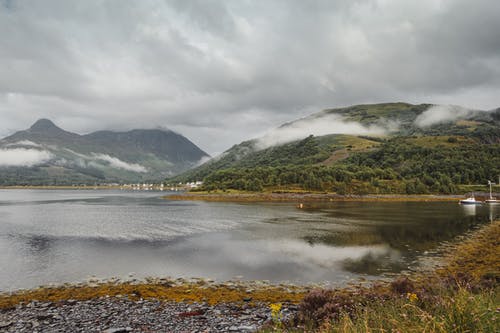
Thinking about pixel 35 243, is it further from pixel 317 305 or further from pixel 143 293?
pixel 317 305

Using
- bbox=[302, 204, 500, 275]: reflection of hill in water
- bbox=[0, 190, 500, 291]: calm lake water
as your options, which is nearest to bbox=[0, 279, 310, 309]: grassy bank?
bbox=[0, 190, 500, 291]: calm lake water

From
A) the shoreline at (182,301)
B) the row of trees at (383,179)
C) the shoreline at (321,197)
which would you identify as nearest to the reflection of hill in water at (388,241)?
the shoreline at (182,301)

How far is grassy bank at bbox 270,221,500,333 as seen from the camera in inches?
301

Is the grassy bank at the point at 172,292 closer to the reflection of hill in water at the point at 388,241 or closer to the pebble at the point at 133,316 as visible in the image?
the pebble at the point at 133,316

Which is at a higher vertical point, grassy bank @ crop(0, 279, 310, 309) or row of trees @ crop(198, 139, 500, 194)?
row of trees @ crop(198, 139, 500, 194)

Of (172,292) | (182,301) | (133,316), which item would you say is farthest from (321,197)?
(133,316)

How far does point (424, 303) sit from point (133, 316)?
16.3 m

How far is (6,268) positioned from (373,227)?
5552 cm

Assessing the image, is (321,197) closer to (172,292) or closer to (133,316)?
(172,292)

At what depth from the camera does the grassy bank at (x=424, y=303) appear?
25.0 feet

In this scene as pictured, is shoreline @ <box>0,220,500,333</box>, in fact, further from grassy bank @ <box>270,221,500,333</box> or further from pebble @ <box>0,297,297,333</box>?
grassy bank @ <box>270,221,500,333</box>

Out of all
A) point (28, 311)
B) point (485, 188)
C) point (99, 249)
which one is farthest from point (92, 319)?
point (485, 188)

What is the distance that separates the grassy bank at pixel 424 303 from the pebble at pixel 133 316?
302cm

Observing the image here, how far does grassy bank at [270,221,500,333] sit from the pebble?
3.02 metres
